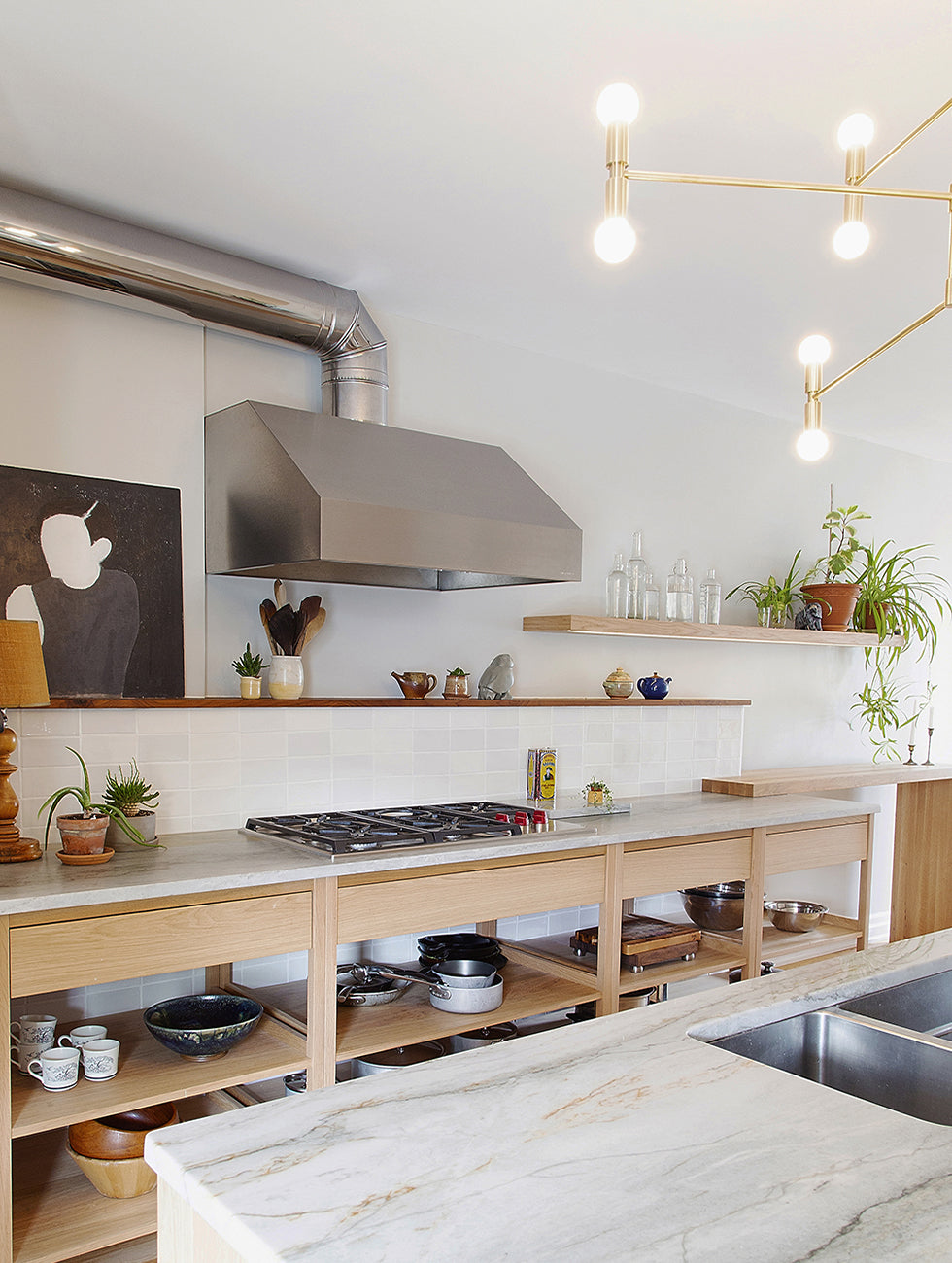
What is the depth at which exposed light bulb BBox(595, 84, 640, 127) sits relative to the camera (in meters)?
1.42

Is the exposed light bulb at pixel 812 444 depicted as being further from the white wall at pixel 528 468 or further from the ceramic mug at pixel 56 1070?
the ceramic mug at pixel 56 1070

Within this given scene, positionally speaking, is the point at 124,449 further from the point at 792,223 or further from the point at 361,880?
the point at 792,223

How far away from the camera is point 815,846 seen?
12.6 ft

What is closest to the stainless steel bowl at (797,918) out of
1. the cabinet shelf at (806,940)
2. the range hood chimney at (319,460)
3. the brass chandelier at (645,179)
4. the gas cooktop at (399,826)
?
the cabinet shelf at (806,940)

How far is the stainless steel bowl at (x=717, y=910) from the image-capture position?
3791 mm

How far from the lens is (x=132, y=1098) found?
2.18 meters

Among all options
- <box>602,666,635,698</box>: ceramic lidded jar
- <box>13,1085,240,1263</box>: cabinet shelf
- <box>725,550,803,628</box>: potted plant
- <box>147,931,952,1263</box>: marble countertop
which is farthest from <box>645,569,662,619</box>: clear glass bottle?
<box>147,931,952,1263</box>: marble countertop

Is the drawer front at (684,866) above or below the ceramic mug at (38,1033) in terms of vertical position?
above

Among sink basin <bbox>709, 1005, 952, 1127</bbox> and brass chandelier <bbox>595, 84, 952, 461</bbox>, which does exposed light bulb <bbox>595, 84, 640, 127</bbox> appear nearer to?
brass chandelier <bbox>595, 84, 952, 461</bbox>

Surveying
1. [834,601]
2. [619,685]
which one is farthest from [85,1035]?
[834,601]

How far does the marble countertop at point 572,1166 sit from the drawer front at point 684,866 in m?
1.80

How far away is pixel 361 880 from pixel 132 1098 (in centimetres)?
69

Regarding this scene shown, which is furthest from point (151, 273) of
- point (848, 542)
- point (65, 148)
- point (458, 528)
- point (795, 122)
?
point (848, 542)

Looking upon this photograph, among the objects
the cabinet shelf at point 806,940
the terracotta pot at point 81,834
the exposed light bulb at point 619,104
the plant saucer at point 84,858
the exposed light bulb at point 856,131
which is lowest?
the cabinet shelf at point 806,940
